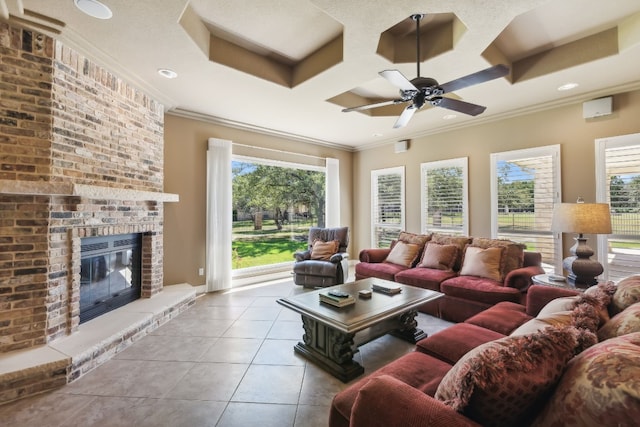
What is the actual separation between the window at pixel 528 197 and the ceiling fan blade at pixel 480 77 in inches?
102

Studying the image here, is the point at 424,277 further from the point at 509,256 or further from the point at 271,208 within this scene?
the point at 271,208

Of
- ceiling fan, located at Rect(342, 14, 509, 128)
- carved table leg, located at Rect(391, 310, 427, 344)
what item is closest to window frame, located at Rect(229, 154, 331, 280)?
carved table leg, located at Rect(391, 310, 427, 344)

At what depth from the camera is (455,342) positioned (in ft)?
5.96

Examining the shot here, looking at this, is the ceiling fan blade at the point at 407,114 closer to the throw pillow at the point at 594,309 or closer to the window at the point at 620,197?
the throw pillow at the point at 594,309

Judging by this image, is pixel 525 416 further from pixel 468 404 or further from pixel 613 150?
pixel 613 150

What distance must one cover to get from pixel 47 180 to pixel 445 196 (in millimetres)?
5300

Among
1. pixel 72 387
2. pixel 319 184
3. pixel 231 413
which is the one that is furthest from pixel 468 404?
pixel 319 184

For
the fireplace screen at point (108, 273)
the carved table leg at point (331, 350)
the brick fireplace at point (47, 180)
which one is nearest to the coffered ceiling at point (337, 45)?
the brick fireplace at point (47, 180)

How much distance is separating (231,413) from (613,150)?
496 cm

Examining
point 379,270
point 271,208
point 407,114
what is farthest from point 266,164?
point 407,114

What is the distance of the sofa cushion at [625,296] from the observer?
1.61 m

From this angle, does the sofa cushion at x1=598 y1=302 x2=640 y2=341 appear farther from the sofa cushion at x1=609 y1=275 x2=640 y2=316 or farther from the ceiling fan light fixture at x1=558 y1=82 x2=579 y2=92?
the ceiling fan light fixture at x1=558 y1=82 x2=579 y2=92

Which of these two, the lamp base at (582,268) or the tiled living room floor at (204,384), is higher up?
the lamp base at (582,268)

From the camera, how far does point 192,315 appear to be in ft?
11.6
